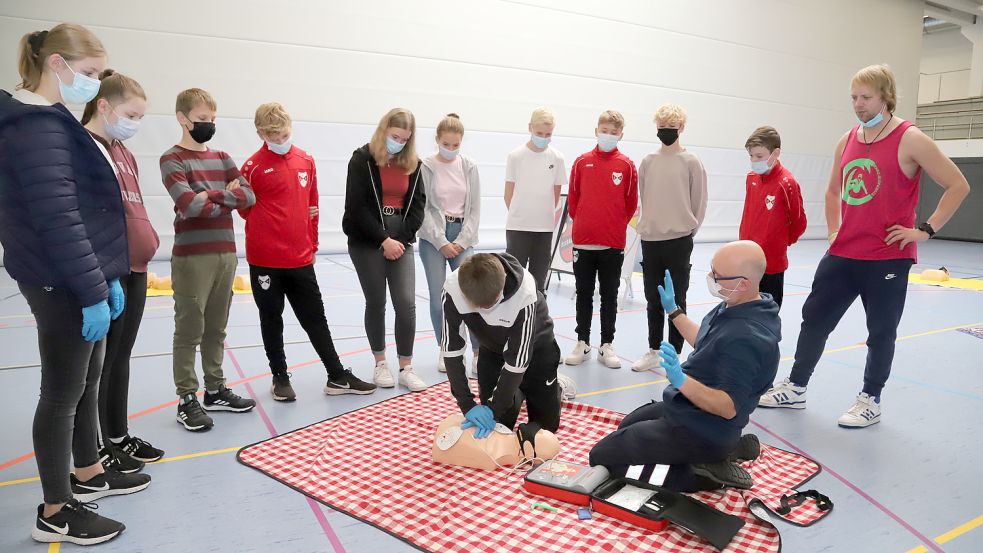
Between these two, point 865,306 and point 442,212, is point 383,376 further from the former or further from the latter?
point 865,306

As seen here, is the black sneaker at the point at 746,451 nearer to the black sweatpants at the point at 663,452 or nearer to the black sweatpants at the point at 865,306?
the black sweatpants at the point at 663,452

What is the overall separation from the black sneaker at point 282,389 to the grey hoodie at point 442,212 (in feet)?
3.70

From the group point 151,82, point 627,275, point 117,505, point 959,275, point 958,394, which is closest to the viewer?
point 117,505

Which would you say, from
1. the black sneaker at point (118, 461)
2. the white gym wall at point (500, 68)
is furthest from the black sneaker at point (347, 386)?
the white gym wall at point (500, 68)

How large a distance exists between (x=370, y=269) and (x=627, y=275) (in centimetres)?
330

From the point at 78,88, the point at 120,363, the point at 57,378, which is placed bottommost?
the point at 120,363

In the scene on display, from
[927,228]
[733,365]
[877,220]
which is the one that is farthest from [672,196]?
[733,365]

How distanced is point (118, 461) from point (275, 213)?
4.39 ft

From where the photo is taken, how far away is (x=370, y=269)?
11.4 ft

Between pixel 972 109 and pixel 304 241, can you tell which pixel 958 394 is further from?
pixel 972 109

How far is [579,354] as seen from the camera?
4.13m

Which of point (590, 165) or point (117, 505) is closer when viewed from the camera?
point (117, 505)

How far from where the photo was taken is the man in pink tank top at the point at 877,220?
116 inches

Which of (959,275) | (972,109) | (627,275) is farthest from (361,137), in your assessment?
(972,109)
